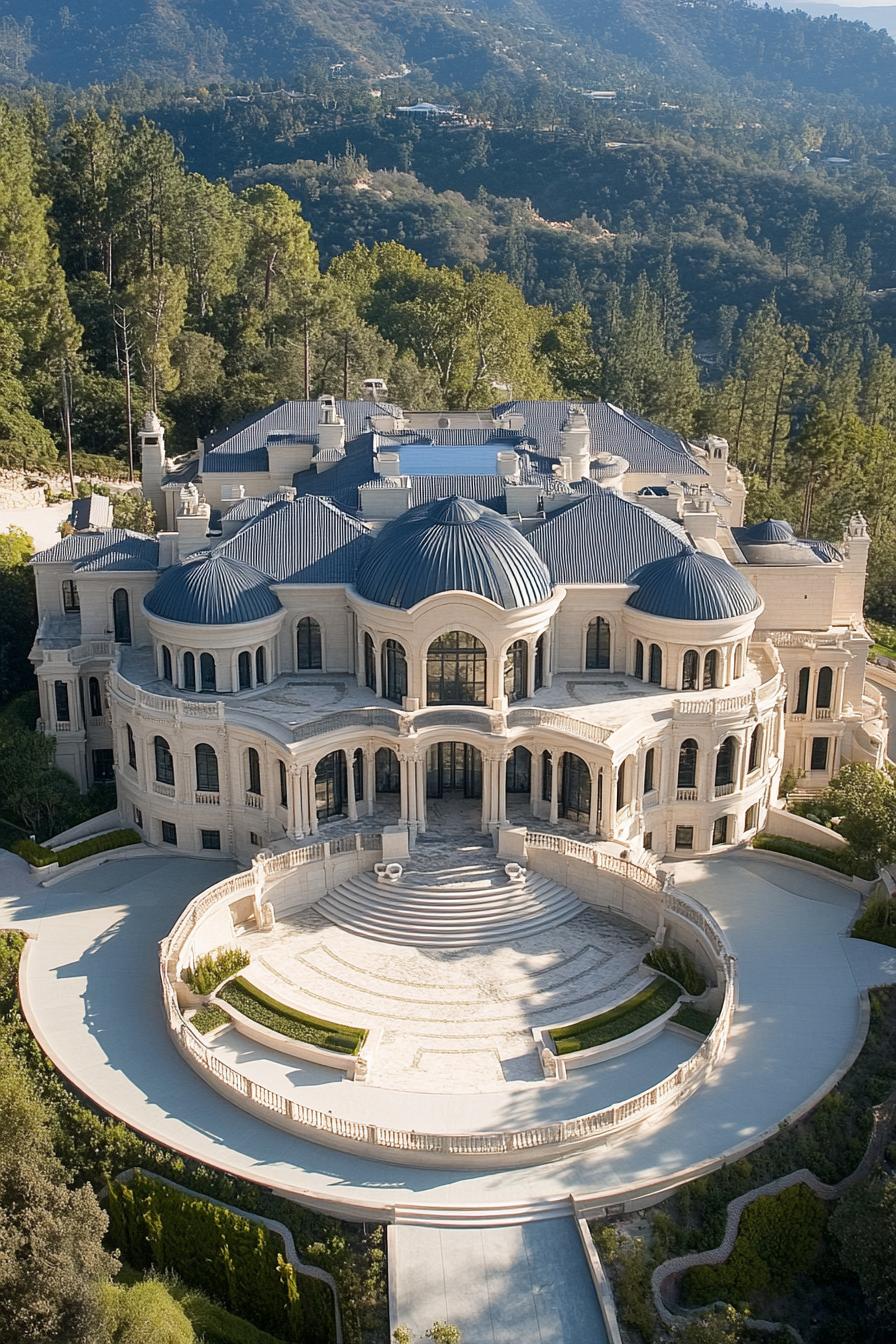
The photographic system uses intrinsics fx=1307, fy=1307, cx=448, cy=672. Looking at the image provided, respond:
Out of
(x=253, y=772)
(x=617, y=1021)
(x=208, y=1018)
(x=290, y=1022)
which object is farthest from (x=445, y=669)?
(x=208, y=1018)

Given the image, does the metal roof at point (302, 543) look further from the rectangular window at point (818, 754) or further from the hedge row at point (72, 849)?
Result: the rectangular window at point (818, 754)

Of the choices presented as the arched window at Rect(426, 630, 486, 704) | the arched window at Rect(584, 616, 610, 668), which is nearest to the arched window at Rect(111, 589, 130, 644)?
the arched window at Rect(426, 630, 486, 704)

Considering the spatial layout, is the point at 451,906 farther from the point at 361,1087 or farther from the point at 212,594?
the point at 212,594

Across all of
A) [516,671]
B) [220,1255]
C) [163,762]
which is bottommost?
[220,1255]

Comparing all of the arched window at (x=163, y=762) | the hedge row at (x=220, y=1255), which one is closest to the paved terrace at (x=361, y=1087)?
the hedge row at (x=220, y=1255)

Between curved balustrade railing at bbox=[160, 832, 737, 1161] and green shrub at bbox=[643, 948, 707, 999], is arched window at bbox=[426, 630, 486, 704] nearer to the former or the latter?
curved balustrade railing at bbox=[160, 832, 737, 1161]

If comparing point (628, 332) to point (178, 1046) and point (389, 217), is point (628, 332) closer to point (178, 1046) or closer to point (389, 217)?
point (389, 217)
